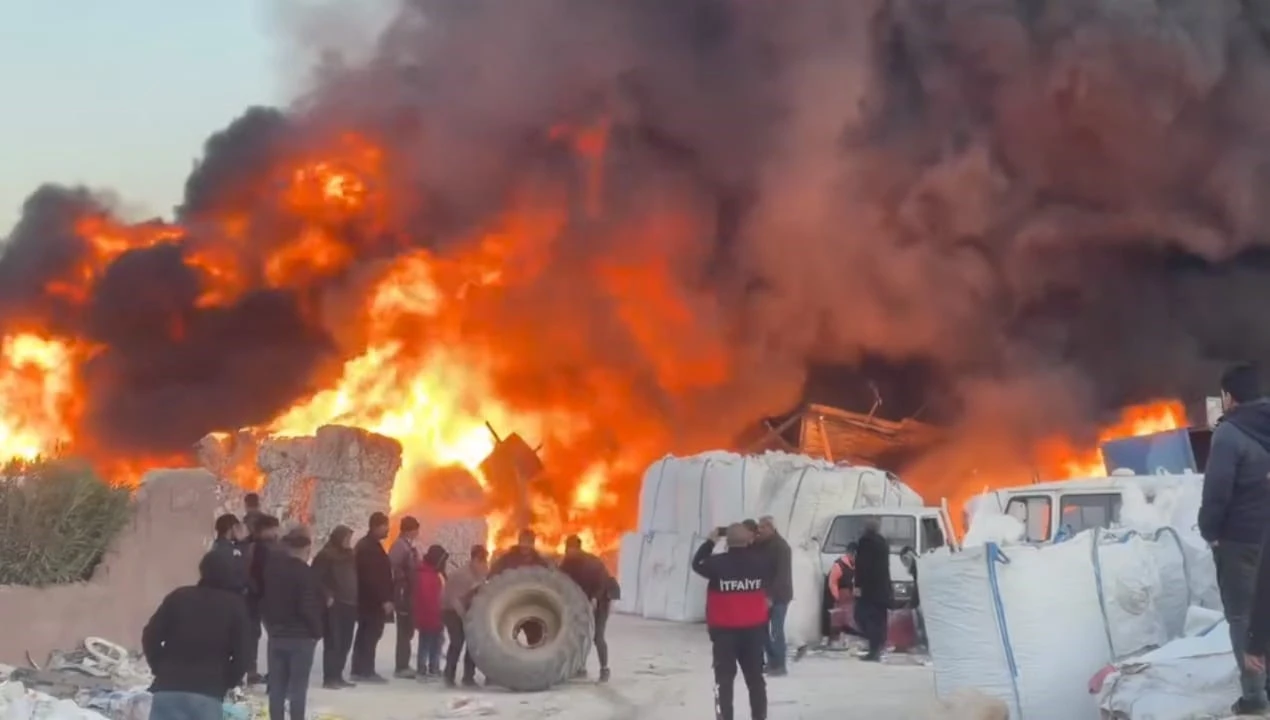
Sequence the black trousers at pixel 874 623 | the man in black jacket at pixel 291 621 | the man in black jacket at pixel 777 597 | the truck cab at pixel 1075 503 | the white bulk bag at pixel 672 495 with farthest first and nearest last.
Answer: the white bulk bag at pixel 672 495 → the black trousers at pixel 874 623 → the truck cab at pixel 1075 503 → the man in black jacket at pixel 777 597 → the man in black jacket at pixel 291 621

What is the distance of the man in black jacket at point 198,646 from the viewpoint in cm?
494

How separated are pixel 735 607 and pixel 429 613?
4293mm

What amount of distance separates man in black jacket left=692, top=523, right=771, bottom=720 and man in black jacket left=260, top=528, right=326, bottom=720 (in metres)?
2.27

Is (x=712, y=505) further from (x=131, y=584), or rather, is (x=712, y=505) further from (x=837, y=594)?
(x=131, y=584)

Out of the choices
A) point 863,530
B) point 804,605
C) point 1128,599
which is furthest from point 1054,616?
point 863,530

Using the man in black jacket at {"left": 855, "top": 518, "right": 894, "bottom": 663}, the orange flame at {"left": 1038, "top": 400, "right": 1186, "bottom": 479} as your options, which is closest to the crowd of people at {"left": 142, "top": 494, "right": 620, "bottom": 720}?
the man in black jacket at {"left": 855, "top": 518, "right": 894, "bottom": 663}

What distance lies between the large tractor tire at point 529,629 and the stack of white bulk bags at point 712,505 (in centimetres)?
459

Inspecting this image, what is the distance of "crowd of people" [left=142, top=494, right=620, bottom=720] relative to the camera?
497cm

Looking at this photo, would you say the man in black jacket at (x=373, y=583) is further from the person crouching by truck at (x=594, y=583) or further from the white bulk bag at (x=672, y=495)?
the white bulk bag at (x=672, y=495)

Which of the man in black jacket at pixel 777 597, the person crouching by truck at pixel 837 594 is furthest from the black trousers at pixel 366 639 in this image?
the person crouching by truck at pixel 837 594

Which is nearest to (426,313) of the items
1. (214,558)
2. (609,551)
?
(609,551)

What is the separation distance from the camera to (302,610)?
7195mm

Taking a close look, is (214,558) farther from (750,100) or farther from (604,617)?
(750,100)

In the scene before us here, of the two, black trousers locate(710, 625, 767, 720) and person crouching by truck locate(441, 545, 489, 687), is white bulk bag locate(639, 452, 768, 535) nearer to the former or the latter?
person crouching by truck locate(441, 545, 489, 687)
